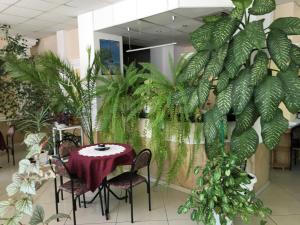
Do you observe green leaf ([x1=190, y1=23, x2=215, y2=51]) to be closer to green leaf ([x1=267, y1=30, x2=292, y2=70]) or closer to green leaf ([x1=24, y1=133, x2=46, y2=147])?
green leaf ([x1=267, y1=30, x2=292, y2=70])

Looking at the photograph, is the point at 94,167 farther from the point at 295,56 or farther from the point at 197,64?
the point at 295,56

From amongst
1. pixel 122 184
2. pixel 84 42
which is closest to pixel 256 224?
pixel 122 184

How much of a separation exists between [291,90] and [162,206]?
2.18 m

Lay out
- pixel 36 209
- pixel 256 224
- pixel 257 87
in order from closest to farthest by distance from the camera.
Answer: pixel 36 209, pixel 257 87, pixel 256 224

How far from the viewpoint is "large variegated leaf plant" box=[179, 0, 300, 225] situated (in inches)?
81.0

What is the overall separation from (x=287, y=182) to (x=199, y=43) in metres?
2.98

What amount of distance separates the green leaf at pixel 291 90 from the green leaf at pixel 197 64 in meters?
0.69

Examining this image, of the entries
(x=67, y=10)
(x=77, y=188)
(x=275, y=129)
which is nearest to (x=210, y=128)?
(x=275, y=129)

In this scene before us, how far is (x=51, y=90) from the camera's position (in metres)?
Result: 4.41

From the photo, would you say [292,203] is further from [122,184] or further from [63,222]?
[63,222]

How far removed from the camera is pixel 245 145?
2.30 meters

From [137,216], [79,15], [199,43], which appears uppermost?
[79,15]

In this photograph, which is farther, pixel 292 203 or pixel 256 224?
pixel 292 203

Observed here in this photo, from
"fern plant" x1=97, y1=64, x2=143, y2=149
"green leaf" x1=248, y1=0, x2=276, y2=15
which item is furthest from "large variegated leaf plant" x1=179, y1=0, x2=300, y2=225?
"fern plant" x1=97, y1=64, x2=143, y2=149
